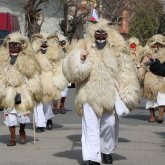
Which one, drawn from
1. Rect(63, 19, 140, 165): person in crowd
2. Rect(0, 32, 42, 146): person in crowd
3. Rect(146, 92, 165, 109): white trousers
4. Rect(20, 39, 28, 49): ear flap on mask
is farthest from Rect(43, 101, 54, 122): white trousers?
Rect(63, 19, 140, 165): person in crowd

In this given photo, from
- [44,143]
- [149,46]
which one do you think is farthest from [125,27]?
[44,143]

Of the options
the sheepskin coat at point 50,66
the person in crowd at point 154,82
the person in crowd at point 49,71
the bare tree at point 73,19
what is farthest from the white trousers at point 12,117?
the bare tree at point 73,19

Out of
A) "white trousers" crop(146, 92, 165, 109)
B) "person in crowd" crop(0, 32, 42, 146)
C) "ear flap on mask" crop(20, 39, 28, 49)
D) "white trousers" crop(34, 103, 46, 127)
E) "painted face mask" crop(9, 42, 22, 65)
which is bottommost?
"white trousers" crop(34, 103, 46, 127)

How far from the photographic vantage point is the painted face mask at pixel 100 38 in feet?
29.9

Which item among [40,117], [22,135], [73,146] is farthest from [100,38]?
[40,117]

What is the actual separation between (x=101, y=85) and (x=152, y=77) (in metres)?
6.09

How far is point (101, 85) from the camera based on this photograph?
892cm

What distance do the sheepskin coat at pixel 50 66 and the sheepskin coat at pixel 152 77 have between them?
205cm

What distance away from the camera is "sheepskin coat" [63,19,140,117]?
8.84 m

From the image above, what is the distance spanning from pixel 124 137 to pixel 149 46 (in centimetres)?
310

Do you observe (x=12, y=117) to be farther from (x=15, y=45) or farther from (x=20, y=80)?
(x=15, y=45)

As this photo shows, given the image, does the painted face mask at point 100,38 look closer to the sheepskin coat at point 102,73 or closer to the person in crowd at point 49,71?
the sheepskin coat at point 102,73

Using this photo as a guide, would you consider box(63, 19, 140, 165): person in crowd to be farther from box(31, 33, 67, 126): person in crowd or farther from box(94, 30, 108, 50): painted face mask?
box(31, 33, 67, 126): person in crowd

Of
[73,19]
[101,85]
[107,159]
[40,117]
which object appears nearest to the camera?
[101,85]
